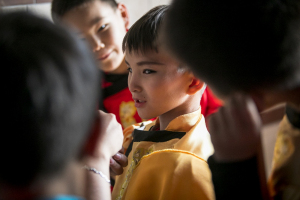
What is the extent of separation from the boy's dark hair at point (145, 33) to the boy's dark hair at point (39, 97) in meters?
0.50

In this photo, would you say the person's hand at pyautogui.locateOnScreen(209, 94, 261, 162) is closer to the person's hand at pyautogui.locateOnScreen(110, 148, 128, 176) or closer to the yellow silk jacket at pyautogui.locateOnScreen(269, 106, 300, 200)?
the yellow silk jacket at pyautogui.locateOnScreen(269, 106, 300, 200)

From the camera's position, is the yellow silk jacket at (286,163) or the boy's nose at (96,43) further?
the boy's nose at (96,43)

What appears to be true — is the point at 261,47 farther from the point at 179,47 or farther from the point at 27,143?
the point at 27,143

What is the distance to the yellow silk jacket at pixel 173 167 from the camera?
695 mm

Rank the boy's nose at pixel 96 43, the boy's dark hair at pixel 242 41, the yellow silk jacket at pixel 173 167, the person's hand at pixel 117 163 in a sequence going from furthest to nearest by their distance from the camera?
the boy's nose at pixel 96 43, the person's hand at pixel 117 163, the yellow silk jacket at pixel 173 167, the boy's dark hair at pixel 242 41

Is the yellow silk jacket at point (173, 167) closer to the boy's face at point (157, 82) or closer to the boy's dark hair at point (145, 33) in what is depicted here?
the boy's face at point (157, 82)

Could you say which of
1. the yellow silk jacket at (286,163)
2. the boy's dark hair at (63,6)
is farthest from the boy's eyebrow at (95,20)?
the yellow silk jacket at (286,163)

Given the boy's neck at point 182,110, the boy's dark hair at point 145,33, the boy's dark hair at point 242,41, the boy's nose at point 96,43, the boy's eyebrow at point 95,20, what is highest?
the boy's dark hair at point 242,41

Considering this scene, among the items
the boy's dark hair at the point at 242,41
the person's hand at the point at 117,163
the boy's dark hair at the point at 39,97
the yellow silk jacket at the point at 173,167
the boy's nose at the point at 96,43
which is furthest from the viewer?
the boy's nose at the point at 96,43

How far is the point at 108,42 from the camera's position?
4.92 ft

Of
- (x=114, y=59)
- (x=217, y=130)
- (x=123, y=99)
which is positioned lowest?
(x=123, y=99)

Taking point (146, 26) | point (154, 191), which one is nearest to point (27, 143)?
point (154, 191)

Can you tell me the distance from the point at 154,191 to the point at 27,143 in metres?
0.46

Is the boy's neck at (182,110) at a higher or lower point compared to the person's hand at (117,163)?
higher
